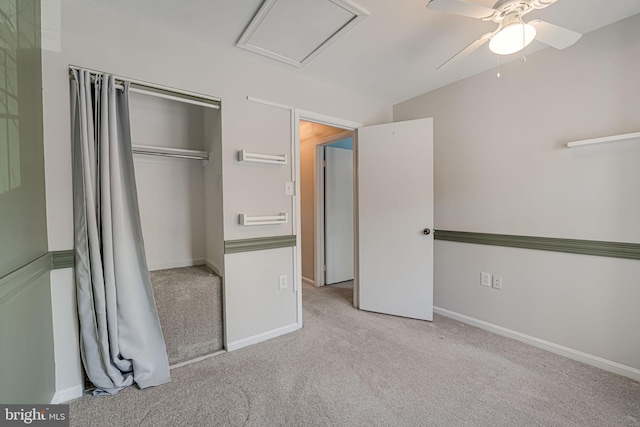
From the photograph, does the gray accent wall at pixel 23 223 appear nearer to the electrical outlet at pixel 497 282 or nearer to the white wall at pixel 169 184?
the white wall at pixel 169 184

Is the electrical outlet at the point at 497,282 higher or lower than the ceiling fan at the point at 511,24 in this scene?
lower

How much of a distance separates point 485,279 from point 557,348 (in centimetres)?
66

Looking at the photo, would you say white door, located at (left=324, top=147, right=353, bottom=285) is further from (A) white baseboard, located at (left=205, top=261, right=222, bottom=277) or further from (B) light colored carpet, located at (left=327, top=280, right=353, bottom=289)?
(A) white baseboard, located at (left=205, top=261, right=222, bottom=277)

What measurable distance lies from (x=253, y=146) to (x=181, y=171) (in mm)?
740

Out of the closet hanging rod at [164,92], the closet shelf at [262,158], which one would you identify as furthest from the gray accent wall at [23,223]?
the closet shelf at [262,158]

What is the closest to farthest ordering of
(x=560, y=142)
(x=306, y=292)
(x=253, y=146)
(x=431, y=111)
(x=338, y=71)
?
(x=560, y=142) < (x=253, y=146) < (x=338, y=71) < (x=431, y=111) < (x=306, y=292)

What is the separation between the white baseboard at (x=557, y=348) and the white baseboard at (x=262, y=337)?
1611mm

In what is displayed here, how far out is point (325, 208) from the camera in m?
3.64

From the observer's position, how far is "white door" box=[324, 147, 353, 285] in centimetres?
369

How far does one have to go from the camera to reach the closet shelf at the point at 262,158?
2.00 metres

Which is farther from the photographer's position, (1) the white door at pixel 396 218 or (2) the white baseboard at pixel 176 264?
(1) the white door at pixel 396 218

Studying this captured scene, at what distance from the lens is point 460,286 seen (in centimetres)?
256

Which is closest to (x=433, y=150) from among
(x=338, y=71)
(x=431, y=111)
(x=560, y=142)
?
(x=431, y=111)

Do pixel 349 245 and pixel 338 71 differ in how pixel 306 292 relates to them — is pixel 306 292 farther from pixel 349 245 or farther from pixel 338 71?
pixel 338 71
